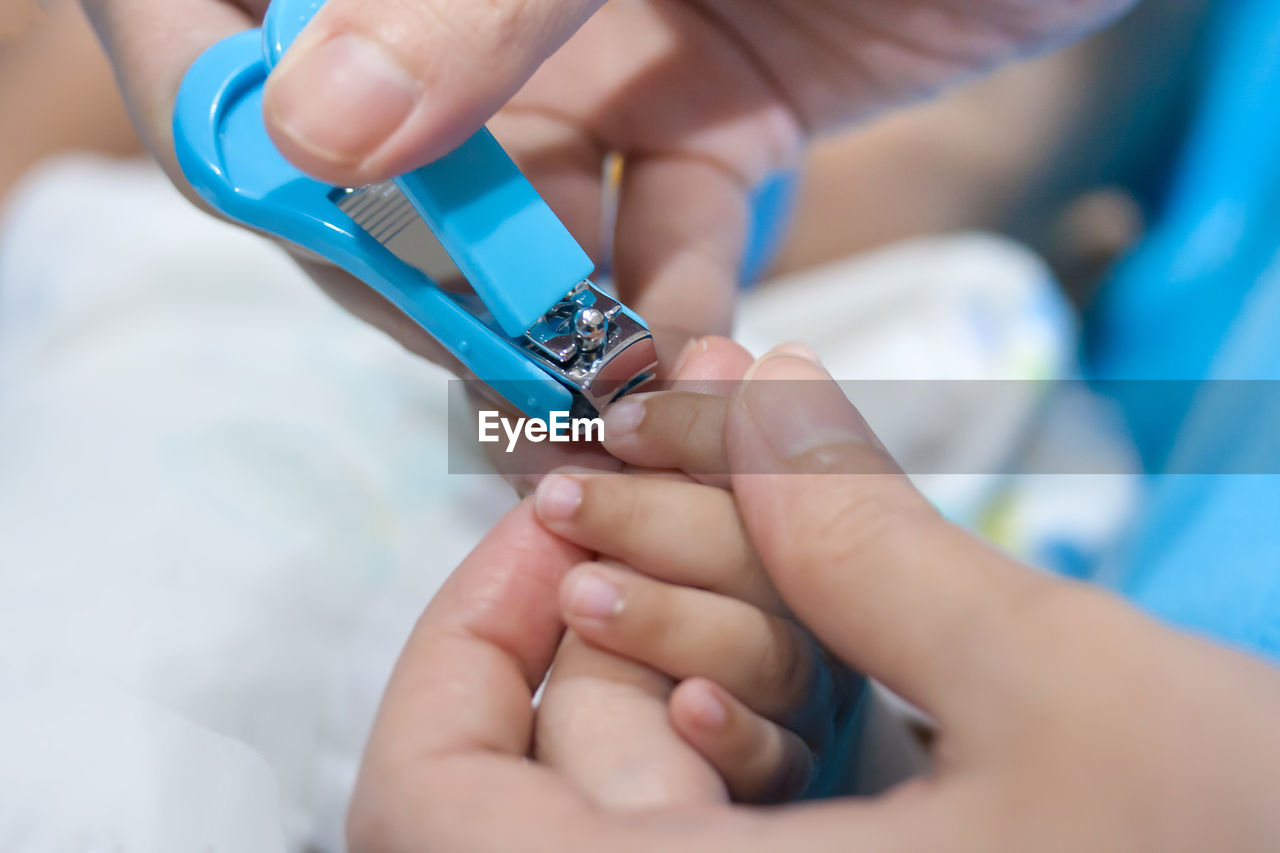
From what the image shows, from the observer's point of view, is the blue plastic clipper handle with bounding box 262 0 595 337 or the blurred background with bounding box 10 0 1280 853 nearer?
the blue plastic clipper handle with bounding box 262 0 595 337

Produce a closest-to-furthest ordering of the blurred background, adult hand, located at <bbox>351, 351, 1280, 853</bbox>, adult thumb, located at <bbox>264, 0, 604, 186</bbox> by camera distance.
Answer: adult hand, located at <bbox>351, 351, 1280, 853</bbox> → adult thumb, located at <bbox>264, 0, 604, 186</bbox> → the blurred background

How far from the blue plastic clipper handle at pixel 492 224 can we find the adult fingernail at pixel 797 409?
9 centimetres

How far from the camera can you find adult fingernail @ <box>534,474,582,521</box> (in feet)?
1.12

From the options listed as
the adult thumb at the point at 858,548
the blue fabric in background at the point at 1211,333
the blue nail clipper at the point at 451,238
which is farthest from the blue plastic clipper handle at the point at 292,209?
the blue fabric in background at the point at 1211,333

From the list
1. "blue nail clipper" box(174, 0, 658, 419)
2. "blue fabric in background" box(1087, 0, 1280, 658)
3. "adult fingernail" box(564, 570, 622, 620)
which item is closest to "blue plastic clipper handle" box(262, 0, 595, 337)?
"blue nail clipper" box(174, 0, 658, 419)

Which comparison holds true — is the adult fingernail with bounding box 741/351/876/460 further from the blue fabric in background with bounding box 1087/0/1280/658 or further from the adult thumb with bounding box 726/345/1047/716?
the blue fabric in background with bounding box 1087/0/1280/658

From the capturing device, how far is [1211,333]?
833 millimetres

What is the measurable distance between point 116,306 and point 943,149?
2.59ft

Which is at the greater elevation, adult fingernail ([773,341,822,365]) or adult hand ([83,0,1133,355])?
adult hand ([83,0,1133,355])

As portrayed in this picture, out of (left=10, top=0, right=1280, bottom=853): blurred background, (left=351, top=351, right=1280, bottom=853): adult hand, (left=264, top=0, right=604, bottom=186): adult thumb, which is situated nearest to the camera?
(left=351, top=351, right=1280, bottom=853): adult hand

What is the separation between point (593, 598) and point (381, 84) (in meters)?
0.20

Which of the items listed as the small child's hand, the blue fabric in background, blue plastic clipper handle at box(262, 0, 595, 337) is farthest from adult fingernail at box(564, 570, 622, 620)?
the blue fabric in background

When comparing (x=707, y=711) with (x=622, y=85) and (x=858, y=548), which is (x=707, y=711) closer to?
(x=858, y=548)

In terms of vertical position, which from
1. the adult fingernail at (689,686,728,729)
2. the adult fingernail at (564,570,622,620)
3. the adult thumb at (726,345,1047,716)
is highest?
the adult thumb at (726,345,1047,716)
